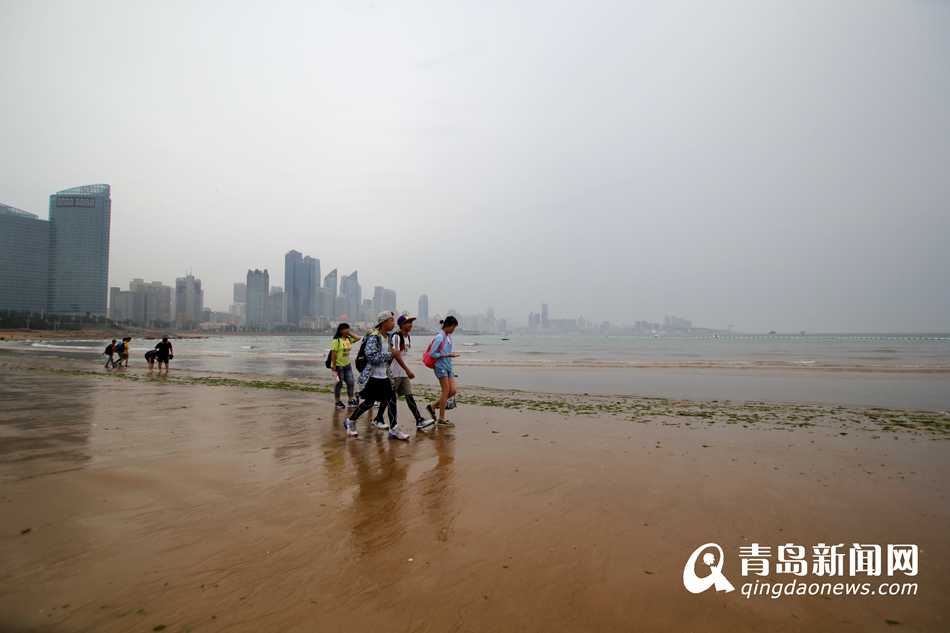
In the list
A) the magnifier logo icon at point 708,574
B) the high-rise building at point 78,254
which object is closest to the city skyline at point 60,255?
the high-rise building at point 78,254

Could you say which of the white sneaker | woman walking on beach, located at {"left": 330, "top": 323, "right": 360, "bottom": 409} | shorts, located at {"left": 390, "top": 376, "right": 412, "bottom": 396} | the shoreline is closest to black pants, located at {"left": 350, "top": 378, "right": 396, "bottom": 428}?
the white sneaker

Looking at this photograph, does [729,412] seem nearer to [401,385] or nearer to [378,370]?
[401,385]

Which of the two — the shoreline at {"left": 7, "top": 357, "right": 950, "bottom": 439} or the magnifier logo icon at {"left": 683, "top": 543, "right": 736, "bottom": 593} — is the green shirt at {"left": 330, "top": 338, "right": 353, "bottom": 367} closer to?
the shoreline at {"left": 7, "top": 357, "right": 950, "bottom": 439}

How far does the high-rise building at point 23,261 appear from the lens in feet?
527

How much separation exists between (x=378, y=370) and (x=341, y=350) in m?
3.10

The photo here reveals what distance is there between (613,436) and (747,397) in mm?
9611

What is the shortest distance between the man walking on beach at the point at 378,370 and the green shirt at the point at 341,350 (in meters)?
2.77

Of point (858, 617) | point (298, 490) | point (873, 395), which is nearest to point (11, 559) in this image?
point (298, 490)

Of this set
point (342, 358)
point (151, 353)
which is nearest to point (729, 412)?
point (342, 358)

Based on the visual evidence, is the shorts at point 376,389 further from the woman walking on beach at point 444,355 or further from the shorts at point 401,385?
the woman walking on beach at point 444,355

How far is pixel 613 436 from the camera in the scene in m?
7.91

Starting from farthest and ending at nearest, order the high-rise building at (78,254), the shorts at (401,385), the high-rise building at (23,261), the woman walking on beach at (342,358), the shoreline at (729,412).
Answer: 1. the high-rise building at (78,254)
2. the high-rise building at (23,261)
3. the woman walking on beach at (342,358)
4. the shoreline at (729,412)
5. the shorts at (401,385)

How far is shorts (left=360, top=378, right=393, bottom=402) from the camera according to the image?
7555 mm

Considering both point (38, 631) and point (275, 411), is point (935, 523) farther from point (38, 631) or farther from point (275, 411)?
point (275, 411)
